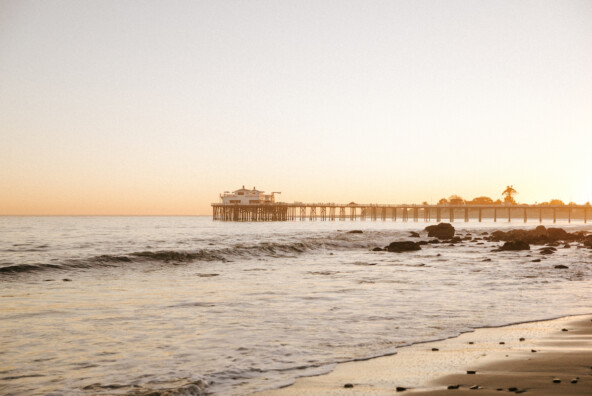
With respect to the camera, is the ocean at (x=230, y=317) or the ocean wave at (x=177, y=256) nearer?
the ocean at (x=230, y=317)

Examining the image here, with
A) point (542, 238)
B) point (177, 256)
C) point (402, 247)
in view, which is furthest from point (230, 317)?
point (542, 238)

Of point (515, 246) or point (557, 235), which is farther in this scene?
point (557, 235)

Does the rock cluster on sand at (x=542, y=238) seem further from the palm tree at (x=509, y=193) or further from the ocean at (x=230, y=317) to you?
the palm tree at (x=509, y=193)

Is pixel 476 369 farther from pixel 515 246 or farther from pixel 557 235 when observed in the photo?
pixel 557 235

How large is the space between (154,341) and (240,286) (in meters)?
6.60

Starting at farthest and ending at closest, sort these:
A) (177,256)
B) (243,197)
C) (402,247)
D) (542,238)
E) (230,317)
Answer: (243,197)
(542,238)
(402,247)
(177,256)
(230,317)

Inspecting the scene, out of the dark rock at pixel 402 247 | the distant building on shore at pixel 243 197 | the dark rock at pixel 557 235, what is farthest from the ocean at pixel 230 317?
the distant building on shore at pixel 243 197

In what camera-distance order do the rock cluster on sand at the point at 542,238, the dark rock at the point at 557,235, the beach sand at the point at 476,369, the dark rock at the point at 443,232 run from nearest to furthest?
the beach sand at the point at 476,369 → the rock cluster on sand at the point at 542,238 → the dark rock at the point at 557,235 → the dark rock at the point at 443,232

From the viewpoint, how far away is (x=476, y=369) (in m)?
5.57

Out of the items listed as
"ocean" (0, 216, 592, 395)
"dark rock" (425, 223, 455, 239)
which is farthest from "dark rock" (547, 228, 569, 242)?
"ocean" (0, 216, 592, 395)

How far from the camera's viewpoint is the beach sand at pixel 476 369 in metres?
4.85

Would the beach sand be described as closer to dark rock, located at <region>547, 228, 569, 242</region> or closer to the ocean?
the ocean

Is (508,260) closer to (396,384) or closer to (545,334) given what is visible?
(545,334)

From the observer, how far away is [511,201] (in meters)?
157
